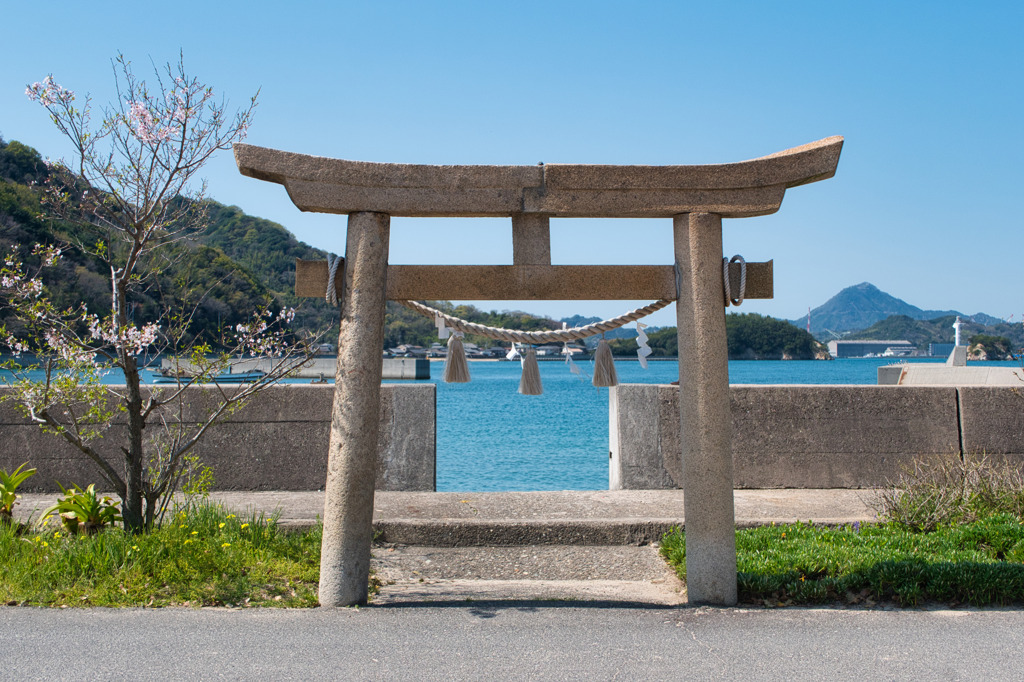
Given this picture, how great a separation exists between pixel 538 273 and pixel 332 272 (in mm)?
1340

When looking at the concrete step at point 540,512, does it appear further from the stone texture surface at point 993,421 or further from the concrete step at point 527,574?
the stone texture surface at point 993,421

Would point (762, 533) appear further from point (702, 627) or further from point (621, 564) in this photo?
point (702, 627)

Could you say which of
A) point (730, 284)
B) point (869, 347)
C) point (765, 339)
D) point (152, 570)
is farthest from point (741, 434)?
point (869, 347)

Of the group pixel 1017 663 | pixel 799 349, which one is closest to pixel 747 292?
pixel 1017 663

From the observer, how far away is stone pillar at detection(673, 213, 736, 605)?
4.62 m

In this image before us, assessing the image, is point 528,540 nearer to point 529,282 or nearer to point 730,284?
point 529,282

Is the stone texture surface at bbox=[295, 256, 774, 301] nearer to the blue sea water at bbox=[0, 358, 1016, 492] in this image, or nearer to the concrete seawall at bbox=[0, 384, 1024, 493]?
Result: the blue sea water at bbox=[0, 358, 1016, 492]

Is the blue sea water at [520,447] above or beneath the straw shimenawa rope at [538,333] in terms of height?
A: beneath

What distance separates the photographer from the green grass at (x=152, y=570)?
4.51 m

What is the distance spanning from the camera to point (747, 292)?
4930mm

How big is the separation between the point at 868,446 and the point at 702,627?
4.74 m

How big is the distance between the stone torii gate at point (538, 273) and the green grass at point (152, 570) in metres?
0.53

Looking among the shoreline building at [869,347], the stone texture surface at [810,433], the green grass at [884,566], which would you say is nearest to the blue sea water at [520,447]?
the stone texture surface at [810,433]

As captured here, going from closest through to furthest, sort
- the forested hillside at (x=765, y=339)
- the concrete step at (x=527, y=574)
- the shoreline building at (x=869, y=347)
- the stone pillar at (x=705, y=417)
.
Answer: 1. the stone pillar at (x=705, y=417)
2. the concrete step at (x=527, y=574)
3. the forested hillside at (x=765, y=339)
4. the shoreline building at (x=869, y=347)
